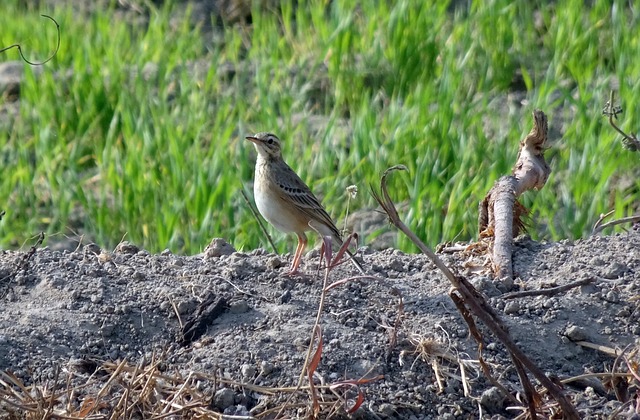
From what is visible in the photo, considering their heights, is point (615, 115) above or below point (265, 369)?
above

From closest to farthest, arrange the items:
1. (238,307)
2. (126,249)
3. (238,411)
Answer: (238,411) < (238,307) < (126,249)

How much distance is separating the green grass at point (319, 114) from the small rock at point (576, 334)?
2.17 m

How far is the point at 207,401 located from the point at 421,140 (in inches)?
157

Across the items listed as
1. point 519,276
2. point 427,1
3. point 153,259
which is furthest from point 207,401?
point 427,1

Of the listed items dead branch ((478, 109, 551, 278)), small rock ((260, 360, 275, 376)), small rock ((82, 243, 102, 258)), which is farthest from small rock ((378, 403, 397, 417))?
small rock ((82, 243, 102, 258))

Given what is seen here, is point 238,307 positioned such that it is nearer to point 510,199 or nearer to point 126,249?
point 126,249

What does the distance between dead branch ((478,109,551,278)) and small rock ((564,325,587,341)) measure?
18.9 inches

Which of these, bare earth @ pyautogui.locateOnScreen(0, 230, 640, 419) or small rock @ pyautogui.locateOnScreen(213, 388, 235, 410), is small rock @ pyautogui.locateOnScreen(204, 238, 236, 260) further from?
small rock @ pyautogui.locateOnScreen(213, 388, 235, 410)

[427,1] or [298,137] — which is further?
[427,1]

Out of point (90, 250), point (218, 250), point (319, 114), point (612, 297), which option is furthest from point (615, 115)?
point (319, 114)

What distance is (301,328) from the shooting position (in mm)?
4645

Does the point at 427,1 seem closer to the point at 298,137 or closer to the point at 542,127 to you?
the point at 298,137

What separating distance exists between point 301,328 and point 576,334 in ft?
3.73

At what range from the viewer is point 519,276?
204 inches
